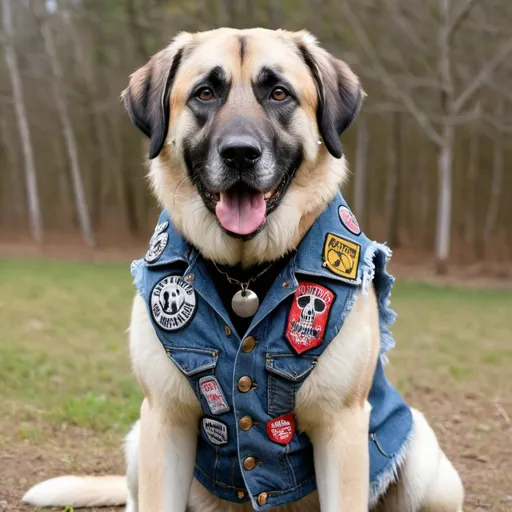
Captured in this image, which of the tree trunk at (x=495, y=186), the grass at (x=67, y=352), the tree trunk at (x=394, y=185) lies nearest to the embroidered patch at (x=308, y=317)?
the grass at (x=67, y=352)

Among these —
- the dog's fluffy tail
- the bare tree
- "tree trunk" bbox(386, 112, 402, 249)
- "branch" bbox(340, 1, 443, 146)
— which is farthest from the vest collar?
"tree trunk" bbox(386, 112, 402, 249)

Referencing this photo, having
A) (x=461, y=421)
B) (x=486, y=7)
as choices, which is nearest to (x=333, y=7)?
(x=486, y=7)

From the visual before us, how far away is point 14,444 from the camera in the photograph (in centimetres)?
454

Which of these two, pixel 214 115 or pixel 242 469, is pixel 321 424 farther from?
pixel 214 115

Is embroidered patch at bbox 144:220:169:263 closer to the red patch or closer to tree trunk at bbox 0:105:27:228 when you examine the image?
the red patch

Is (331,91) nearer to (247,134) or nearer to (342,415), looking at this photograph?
(247,134)

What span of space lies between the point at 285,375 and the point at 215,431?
380 mm

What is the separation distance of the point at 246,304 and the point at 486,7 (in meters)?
18.2

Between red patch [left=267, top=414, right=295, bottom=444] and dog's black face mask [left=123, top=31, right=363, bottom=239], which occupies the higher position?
dog's black face mask [left=123, top=31, right=363, bottom=239]

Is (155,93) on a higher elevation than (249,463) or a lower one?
higher

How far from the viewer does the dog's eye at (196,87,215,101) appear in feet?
9.12

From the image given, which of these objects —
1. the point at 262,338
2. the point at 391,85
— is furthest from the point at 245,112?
the point at 391,85

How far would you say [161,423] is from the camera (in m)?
2.77

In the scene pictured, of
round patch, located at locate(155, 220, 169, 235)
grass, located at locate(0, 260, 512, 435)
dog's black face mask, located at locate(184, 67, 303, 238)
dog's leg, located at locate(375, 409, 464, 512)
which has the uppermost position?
dog's black face mask, located at locate(184, 67, 303, 238)
